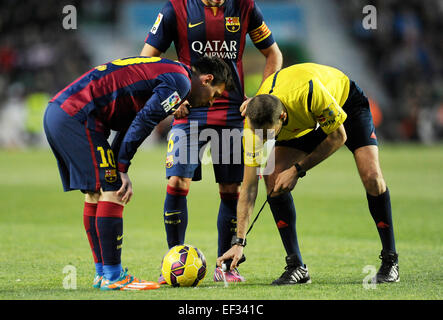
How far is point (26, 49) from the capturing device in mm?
28547

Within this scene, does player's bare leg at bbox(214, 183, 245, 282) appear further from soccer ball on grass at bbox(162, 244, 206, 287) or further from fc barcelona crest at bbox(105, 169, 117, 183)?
fc barcelona crest at bbox(105, 169, 117, 183)

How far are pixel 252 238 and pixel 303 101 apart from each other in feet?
12.0

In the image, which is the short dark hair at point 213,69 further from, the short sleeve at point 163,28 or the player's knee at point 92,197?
the player's knee at point 92,197

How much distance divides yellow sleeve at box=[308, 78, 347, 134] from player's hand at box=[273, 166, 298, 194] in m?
0.47

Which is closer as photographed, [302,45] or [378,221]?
[378,221]

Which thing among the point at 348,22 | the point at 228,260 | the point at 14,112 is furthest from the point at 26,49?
the point at 228,260

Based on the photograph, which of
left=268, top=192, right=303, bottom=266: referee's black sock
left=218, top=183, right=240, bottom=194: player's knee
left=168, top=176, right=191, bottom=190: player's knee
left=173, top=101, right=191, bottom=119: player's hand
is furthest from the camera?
left=218, top=183, right=240, bottom=194: player's knee

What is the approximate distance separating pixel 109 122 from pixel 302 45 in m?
25.1

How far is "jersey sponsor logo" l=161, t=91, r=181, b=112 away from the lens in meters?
5.35

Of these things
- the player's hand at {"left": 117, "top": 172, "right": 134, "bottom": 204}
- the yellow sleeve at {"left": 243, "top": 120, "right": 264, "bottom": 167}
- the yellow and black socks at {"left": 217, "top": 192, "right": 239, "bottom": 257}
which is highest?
the yellow sleeve at {"left": 243, "top": 120, "right": 264, "bottom": 167}

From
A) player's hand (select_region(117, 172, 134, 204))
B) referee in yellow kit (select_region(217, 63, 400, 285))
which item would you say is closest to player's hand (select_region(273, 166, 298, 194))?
referee in yellow kit (select_region(217, 63, 400, 285))

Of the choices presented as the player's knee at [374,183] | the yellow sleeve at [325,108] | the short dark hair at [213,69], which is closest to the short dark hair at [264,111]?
the yellow sleeve at [325,108]

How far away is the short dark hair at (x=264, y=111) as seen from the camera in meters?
5.22

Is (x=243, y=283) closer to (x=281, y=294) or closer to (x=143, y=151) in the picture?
(x=281, y=294)
